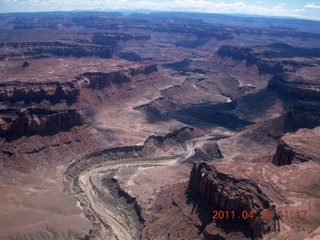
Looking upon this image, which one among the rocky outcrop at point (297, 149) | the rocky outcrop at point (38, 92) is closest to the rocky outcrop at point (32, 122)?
the rocky outcrop at point (38, 92)

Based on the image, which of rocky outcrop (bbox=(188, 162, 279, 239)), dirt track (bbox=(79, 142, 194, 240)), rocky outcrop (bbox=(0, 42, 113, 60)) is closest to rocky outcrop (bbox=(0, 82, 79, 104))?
dirt track (bbox=(79, 142, 194, 240))

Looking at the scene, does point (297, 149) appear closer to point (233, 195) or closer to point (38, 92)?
point (233, 195)

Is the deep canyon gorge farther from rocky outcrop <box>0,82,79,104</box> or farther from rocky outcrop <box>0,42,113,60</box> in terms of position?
rocky outcrop <box>0,42,113,60</box>

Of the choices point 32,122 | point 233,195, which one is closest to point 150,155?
point 32,122

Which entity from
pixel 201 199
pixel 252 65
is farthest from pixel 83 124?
pixel 252 65

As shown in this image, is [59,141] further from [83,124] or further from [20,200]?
[20,200]

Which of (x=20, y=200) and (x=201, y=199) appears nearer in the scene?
(x=201, y=199)
